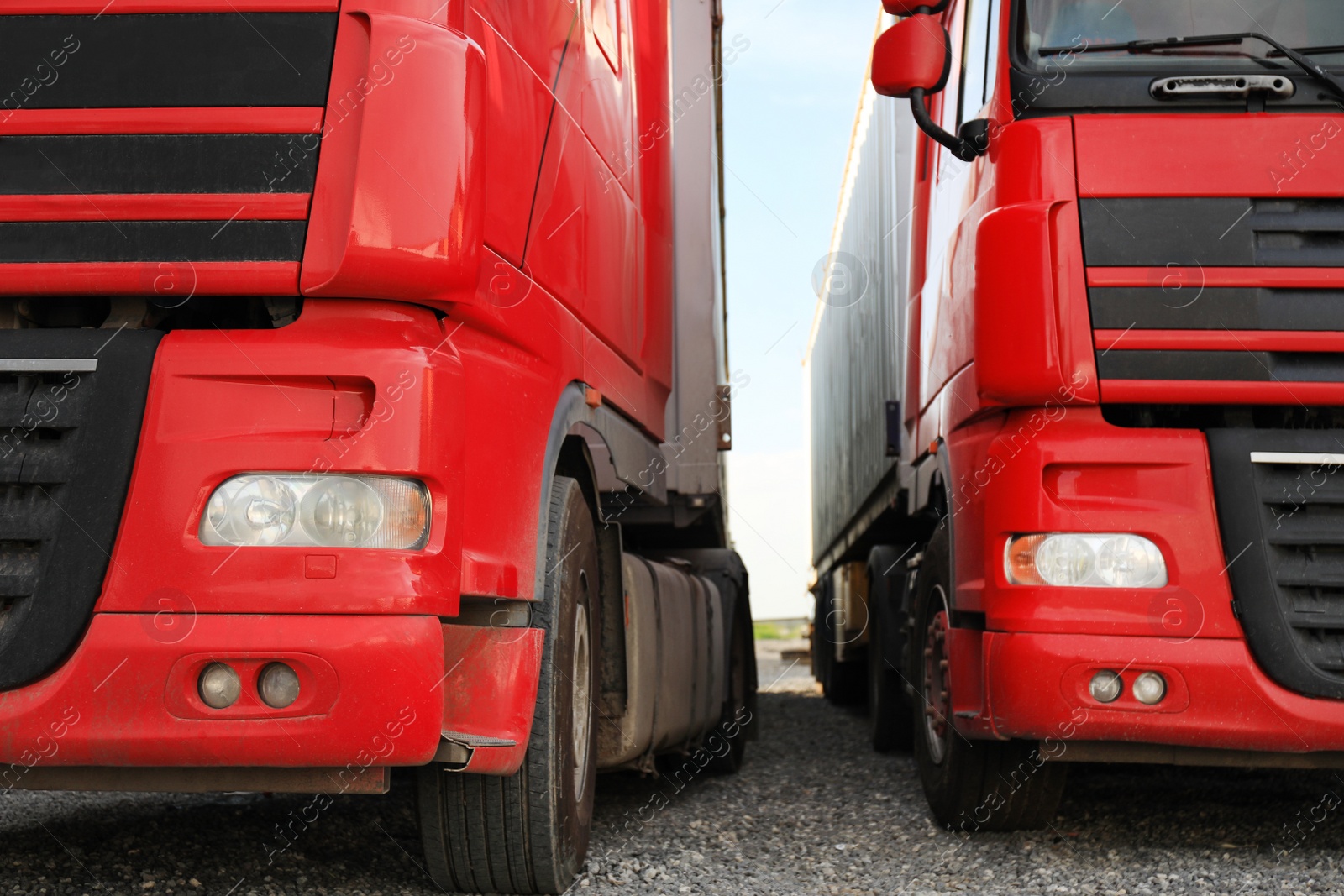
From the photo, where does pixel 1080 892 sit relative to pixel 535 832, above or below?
below

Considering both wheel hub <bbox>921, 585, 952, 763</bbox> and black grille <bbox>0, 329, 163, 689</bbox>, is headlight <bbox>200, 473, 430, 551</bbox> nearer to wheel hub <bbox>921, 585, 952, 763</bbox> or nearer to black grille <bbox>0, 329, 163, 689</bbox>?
black grille <bbox>0, 329, 163, 689</bbox>

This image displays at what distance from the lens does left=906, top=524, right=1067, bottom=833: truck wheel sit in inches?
165

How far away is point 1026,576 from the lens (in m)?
3.59

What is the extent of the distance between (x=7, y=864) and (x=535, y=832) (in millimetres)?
1494

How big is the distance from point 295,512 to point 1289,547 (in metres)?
2.65

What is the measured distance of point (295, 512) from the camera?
2508 millimetres

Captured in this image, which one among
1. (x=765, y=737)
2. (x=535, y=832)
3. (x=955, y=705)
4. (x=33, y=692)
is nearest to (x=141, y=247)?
(x=33, y=692)

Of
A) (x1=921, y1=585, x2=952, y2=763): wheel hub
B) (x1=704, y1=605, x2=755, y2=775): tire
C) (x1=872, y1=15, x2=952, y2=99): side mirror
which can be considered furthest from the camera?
(x1=704, y1=605, x2=755, y2=775): tire

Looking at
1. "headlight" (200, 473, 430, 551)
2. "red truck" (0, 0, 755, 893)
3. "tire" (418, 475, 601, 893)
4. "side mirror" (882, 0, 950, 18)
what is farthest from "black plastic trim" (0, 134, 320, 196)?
"side mirror" (882, 0, 950, 18)

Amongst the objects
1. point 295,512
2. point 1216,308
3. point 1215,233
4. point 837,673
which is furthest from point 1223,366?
point 837,673

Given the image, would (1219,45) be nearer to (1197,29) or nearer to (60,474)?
(1197,29)

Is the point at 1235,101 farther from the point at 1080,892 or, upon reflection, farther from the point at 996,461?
the point at 1080,892

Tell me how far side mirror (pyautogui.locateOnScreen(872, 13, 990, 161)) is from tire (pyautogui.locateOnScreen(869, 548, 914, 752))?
3.25 meters

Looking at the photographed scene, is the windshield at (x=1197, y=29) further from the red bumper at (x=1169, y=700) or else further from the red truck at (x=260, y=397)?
the red truck at (x=260, y=397)
